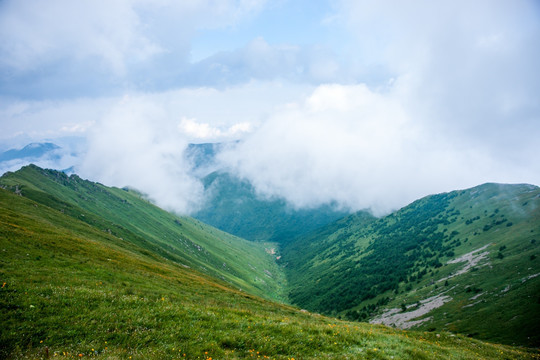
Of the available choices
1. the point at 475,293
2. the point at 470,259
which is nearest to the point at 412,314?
the point at 475,293

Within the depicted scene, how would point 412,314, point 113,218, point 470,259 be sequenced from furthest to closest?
1. point 113,218
2. point 470,259
3. point 412,314

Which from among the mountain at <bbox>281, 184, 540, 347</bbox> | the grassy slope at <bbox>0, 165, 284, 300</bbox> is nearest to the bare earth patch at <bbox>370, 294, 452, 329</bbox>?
the mountain at <bbox>281, 184, 540, 347</bbox>

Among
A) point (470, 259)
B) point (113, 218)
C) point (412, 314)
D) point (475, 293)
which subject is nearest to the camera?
point (475, 293)

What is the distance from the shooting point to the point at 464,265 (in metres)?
148

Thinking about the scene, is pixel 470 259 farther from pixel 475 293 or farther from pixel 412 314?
pixel 412 314

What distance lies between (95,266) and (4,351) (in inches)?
1189

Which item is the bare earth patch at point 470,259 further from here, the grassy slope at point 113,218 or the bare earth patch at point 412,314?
the grassy slope at point 113,218

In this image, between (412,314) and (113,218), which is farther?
(113,218)

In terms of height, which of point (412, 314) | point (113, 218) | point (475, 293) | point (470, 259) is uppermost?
point (113, 218)

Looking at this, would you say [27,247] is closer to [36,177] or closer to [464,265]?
[36,177]

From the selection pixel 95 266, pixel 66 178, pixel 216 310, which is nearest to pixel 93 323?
→ pixel 216 310

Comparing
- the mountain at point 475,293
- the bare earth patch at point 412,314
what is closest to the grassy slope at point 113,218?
the mountain at point 475,293

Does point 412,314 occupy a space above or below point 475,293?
below

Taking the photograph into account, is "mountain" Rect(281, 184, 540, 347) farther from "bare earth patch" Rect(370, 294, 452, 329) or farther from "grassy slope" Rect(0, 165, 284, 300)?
"grassy slope" Rect(0, 165, 284, 300)
